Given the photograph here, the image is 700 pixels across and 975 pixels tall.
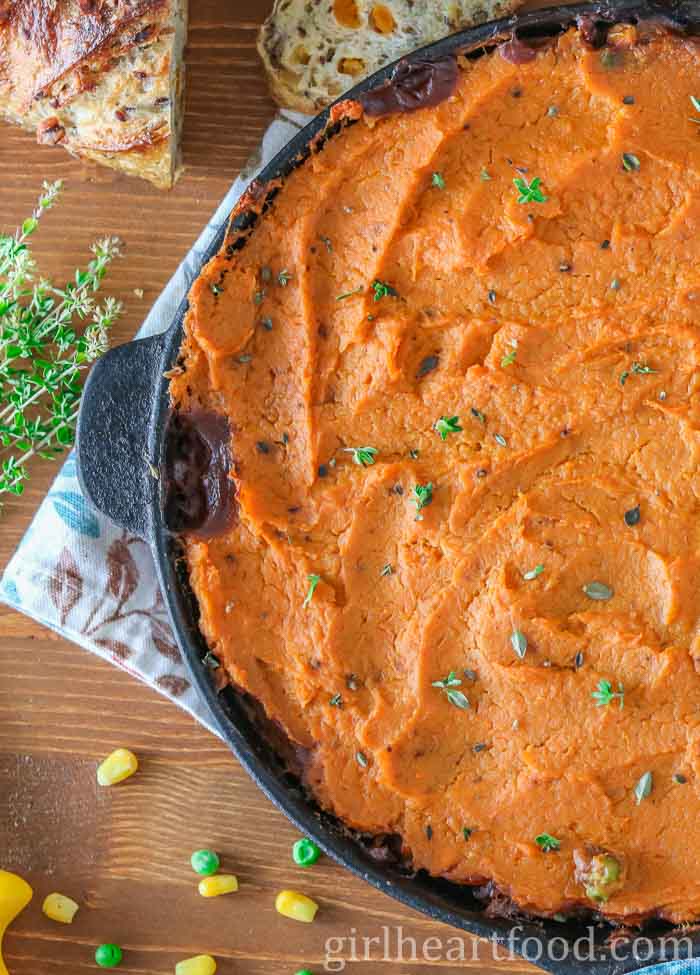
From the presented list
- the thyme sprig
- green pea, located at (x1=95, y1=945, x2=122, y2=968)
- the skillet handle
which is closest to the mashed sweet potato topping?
the skillet handle

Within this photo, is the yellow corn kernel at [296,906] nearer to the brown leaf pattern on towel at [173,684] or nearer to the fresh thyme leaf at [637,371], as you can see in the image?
the brown leaf pattern on towel at [173,684]

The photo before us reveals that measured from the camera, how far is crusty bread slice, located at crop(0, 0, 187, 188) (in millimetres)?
2982

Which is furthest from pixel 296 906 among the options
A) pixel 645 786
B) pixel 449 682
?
pixel 645 786

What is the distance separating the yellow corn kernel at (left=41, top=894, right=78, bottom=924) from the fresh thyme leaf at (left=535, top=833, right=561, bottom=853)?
1.67 m

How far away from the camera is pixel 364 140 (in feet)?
8.52

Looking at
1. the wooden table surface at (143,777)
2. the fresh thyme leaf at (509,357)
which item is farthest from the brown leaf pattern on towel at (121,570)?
the fresh thyme leaf at (509,357)

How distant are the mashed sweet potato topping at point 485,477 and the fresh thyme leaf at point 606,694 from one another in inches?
0.4

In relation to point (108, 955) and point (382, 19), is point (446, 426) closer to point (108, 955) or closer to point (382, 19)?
point (382, 19)

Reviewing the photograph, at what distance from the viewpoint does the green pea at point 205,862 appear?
333 centimetres

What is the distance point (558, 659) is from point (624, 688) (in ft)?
0.58

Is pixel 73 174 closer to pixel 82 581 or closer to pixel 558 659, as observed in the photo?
pixel 82 581

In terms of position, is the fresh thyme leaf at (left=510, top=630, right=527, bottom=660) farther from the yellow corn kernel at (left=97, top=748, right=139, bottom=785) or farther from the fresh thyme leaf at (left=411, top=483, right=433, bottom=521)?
the yellow corn kernel at (left=97, top=748, right=139, bottom=785)

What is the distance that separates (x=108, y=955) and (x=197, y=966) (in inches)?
11.3

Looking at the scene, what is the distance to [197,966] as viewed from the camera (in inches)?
131
